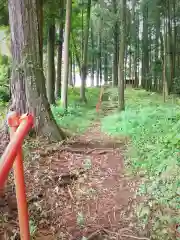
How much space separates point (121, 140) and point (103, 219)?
3669mm

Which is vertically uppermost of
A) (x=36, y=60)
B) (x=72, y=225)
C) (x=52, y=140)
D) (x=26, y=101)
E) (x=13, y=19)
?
(x=13, y=19)

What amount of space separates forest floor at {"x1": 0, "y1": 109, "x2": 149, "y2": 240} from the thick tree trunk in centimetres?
84

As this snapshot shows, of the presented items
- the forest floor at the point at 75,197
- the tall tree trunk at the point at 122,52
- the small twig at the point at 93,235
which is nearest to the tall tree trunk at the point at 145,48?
the tall tree trunk at the point at 122,52

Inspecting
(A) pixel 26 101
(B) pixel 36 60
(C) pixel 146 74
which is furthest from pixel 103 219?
(C) pixel 146 74

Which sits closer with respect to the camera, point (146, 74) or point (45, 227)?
point (45, 227)

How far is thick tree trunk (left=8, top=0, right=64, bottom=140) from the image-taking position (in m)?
6.10

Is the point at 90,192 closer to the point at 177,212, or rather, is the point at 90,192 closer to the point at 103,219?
the point at 103,219

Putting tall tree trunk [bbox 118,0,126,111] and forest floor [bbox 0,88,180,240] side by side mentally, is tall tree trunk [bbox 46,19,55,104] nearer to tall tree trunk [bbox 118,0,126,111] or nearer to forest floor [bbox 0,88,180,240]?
tall tree trunk [bbox 118,0,126,111]

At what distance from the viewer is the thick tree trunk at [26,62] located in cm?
610

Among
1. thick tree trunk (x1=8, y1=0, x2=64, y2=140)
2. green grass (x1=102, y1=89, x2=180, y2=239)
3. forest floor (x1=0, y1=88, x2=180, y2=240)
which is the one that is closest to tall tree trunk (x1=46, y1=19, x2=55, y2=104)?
green grass (x1=102, y1=89, x2=180, y2=239)

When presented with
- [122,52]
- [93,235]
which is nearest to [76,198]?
[93,235]

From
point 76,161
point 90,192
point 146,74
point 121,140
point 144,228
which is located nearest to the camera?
point 144,228

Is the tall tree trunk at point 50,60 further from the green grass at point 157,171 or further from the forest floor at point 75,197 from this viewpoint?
the forest floor at point 75,197

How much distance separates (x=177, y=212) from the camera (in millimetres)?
3434
